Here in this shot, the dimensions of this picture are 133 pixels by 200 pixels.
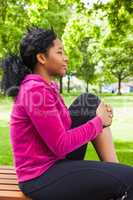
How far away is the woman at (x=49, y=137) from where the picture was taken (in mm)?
3369

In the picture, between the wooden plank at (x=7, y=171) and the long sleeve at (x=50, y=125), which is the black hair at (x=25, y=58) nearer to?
the long sleeve at (x=50, y=125)

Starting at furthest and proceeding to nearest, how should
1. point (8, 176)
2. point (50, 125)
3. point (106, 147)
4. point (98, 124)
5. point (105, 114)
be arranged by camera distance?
point (8, 176) < point (106, 147) < point (105, 114) < point (98, 124) < point (50, 125)

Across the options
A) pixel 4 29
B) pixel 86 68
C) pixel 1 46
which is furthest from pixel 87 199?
pixel 86 68

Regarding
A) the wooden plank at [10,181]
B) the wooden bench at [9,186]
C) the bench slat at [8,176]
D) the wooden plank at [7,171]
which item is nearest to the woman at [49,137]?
the wooden bench at [9,186]

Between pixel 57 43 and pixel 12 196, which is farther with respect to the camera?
pixel 57 43

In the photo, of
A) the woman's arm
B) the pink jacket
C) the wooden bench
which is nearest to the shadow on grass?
the wooden bench

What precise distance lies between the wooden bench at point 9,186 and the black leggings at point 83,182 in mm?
135

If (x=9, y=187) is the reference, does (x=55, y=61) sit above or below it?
above

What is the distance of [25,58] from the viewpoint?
12.3 feet

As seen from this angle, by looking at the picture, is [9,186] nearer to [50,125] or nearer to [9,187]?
[9,187]

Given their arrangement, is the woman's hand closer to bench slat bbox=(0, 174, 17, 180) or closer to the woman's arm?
the woman's arm

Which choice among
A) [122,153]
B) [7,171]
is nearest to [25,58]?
[7,171]

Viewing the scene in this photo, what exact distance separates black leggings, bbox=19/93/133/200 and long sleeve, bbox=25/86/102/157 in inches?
5.5

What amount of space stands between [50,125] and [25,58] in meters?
0.63
